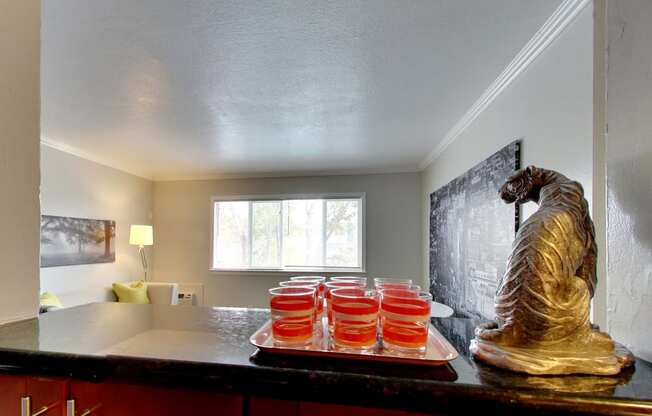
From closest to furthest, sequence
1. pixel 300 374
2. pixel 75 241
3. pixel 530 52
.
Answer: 1. pixel 300 374
2. pixel 530 52
3. pixel 75 241

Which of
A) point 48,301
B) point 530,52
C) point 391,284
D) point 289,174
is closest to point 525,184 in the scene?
point 391,284

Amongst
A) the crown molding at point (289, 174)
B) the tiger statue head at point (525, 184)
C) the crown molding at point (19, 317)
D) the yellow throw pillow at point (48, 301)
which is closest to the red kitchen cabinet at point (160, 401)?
the crown molding at point (19, 317)

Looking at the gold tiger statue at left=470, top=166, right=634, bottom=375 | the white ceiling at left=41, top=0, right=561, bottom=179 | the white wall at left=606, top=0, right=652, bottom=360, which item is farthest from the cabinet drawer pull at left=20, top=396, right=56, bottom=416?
the white ceiling at left=41, top=0, right=561, bottom=179

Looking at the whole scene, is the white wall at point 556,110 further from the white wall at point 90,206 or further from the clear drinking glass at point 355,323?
the white wall at point 90,206

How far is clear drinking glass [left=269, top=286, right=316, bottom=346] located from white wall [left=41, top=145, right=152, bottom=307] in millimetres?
3961

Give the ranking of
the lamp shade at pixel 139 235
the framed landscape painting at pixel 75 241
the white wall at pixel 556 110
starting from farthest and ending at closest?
1. the lamp shade at pixel 139 235
2. the framed landscape painting at pixel 75 241
3. the white wall at pixel 556 110

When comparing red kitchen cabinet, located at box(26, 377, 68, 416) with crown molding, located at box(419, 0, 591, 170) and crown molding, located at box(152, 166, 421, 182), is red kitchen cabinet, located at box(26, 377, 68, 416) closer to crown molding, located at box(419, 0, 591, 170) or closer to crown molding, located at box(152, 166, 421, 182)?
crown molding, located at box(419, 0, 591, 170)

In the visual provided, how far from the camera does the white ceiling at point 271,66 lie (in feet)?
4.40

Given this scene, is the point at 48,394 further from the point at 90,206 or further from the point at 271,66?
the point at 90,206

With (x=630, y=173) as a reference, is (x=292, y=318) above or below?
below

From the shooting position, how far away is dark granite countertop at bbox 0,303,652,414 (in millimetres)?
454

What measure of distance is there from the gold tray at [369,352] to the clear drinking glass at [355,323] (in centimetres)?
2

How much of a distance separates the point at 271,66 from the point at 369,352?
67.1 inches

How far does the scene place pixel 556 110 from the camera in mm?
1374
